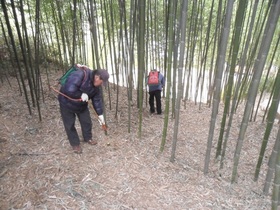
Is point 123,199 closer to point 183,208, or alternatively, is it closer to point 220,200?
point 183,208

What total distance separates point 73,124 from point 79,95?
14.3 inches

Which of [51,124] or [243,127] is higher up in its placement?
[243,127]

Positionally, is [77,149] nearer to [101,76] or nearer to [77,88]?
[77,88]

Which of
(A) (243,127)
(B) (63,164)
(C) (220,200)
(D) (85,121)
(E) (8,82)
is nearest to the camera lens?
(A) (243,127)

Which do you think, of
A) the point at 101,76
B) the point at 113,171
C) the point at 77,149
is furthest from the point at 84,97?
the point at 113,171

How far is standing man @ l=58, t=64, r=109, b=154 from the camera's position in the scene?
87.4 inches

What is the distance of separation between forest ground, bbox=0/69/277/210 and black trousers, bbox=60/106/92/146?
15 centimetres

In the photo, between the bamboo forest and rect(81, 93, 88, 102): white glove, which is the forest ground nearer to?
the bamboo forest

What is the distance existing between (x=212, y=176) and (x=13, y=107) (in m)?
3.01

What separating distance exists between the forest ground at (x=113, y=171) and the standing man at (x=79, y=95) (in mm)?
350

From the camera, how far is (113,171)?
7.68 ft

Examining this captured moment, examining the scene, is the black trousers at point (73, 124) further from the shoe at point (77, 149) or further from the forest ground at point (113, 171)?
the forest ground at point (113, 171)

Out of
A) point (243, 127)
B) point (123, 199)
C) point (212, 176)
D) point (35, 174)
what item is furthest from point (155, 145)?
point (35, 174)

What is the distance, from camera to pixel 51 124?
311cm
